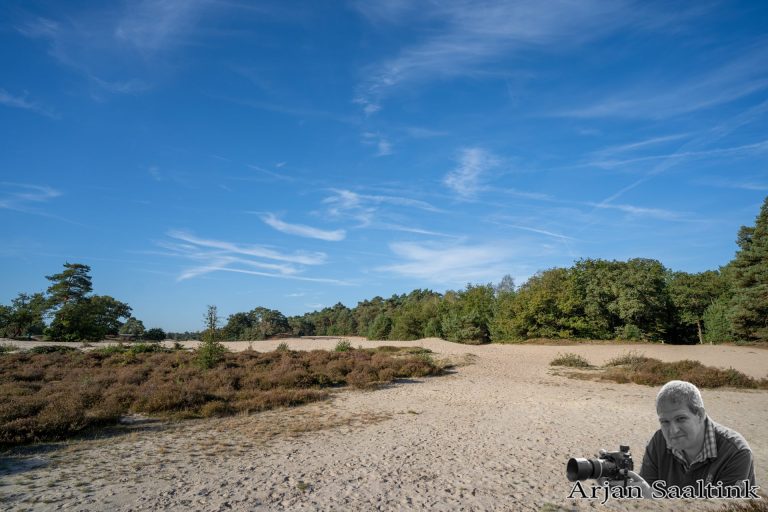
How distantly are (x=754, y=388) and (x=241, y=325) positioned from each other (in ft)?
194

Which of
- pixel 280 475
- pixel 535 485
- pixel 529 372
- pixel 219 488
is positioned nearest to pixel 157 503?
pixel 219 488

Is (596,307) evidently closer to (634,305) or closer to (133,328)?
(634,305)

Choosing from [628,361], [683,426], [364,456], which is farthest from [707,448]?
[628,361]

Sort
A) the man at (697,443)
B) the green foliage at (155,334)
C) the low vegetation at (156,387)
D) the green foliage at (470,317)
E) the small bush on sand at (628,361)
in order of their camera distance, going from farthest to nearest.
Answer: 1. the green foliage at (155,334)
2. the green foliage at (470,317)
3. the small bush on sand at (628,361)
4. the low vegetation at (156,387)
5. the man at (697,443)

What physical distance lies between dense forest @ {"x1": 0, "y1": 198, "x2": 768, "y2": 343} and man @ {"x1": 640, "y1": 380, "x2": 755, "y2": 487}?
91.4ft

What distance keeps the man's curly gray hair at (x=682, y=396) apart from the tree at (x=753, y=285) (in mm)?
31856

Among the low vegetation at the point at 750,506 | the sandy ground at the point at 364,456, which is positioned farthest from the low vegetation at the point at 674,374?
the low vegetation at the point at 750,506

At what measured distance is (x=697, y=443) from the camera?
195 centimetres

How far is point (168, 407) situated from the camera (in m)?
11.4

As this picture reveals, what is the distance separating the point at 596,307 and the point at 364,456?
3048 centimetres

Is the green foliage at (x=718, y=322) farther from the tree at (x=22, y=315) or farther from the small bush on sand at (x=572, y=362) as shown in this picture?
the tree at (x=22, y=315)

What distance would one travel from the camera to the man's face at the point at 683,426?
6.30 ft

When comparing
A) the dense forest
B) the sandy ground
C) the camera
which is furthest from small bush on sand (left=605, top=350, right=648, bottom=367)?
the camera

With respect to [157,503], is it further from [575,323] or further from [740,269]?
[740,269]
